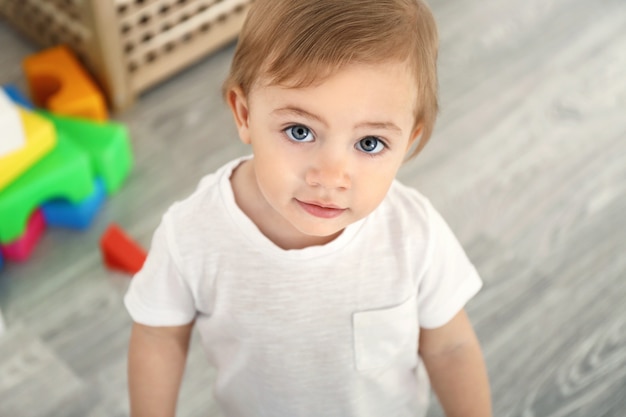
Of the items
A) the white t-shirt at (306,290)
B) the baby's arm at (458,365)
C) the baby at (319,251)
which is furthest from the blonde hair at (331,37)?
the baby's arm at (458,365)

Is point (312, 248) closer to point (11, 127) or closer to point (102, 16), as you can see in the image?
point (11, 127)

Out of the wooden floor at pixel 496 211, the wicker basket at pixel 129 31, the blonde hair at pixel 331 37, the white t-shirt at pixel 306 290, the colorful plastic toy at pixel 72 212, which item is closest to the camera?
the blonde hair at pixel 331 37

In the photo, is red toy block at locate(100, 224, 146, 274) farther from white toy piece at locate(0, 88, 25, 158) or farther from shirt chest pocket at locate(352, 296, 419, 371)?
shirt chest pocket at locate(352, 296, 419, 371)

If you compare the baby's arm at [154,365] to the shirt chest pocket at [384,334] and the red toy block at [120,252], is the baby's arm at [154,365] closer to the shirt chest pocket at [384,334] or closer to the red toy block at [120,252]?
the shirt chest pocket at [384,334]

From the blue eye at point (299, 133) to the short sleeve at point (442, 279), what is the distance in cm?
17

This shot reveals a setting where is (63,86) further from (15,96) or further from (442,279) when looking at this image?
(442,279)

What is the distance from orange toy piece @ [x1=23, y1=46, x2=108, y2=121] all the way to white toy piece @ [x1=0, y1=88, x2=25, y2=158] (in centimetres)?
18

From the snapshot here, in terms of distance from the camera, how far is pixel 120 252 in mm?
1161

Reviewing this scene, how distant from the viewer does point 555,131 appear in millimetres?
1448

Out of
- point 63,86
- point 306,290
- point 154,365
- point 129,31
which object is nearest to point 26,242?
point 63,86

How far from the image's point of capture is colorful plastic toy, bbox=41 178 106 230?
1210mm

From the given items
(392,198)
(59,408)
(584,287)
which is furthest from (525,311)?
(59,408)

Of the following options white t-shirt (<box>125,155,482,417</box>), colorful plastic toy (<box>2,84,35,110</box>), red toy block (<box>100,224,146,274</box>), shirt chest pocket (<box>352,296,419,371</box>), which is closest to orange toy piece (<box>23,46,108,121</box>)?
colorful plastic toy (<box>2,84,35,110</box>)

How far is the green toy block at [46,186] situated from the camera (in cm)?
113
